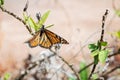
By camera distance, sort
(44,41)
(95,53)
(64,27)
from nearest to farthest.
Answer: (44,41) < (95,53) < (64,27)

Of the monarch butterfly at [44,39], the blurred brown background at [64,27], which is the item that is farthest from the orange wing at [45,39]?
the blurred brown background at [64,27]

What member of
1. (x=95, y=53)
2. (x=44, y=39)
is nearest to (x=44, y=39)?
(x=44, y=39)

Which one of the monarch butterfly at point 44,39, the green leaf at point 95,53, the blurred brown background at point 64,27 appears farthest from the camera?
the blurred brown background at point 64,27

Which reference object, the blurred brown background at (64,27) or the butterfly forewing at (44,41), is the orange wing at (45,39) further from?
the blurred brown background at (64,27)

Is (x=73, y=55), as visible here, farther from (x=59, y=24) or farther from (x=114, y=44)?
(x=59, y=24)

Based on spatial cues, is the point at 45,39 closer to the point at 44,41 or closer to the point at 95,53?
the point at 44,41

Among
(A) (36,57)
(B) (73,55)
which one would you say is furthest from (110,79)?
(A) (36,57)

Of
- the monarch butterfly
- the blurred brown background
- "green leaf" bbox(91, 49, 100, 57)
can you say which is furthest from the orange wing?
the blurred brown background

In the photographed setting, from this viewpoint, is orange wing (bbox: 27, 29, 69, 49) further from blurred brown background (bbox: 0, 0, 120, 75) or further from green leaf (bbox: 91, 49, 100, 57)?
blurred brown background (bbox: 0, 0, 120, 75)

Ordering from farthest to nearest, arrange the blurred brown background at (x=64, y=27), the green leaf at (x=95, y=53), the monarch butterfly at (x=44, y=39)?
the blurred brown background at (x=64, y=27), the green leaf at (x=95, y=53), the monarch butterfly at (x=44, y=39)
